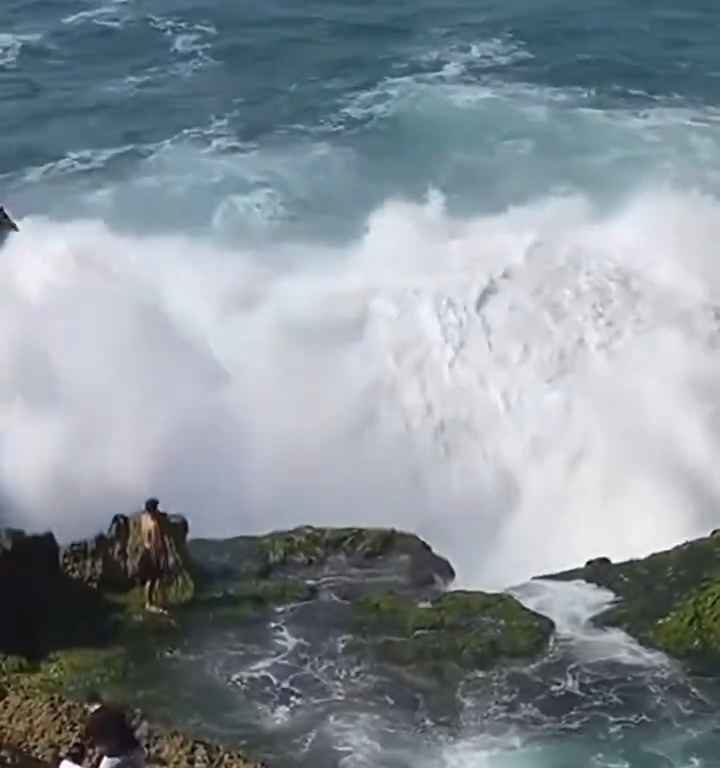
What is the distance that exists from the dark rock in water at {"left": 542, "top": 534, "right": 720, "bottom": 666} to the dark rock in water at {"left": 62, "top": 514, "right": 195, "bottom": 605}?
597cm

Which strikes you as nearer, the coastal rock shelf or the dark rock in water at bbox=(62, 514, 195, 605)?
the coastal rock shelf

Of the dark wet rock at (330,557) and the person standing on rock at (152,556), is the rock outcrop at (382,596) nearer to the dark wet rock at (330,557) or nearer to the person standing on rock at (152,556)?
the dark wet rock at (330,557)

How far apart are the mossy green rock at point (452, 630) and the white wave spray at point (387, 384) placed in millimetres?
3821

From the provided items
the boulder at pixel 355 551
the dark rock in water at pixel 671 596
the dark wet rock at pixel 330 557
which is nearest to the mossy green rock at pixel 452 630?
the dark wet rock at pixel 330 557

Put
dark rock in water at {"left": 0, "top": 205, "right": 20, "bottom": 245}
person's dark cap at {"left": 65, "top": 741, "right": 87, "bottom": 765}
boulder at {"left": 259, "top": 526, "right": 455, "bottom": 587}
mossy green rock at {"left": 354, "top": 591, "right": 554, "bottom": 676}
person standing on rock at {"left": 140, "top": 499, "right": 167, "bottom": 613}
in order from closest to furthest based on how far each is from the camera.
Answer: person's dark cap at {"left": 65, "top": 741, "right": 87, "bottom": 765}
mossy green rock at {"left": 354, "top": 591, "right": 554, "bottom": 676}
person standing on rock at {"left": 140, "top": 499, "right": 167, "bottom": 613}
boulder at {"left": 259, "top": 526, "right": 455, "bottom": 587}
dark rock in water at {"left": 0, "top": 205, "right": 20, "bottom": 245}

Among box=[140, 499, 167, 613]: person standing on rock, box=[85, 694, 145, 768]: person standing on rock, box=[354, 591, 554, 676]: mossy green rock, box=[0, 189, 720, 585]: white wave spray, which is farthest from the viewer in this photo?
box=[0, 189, 720, 585]: white wave spray

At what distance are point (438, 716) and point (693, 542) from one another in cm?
642

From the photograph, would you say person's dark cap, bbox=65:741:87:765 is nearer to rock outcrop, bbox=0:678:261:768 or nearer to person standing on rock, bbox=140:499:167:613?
rock outcrop, bbox=0:678:261:768

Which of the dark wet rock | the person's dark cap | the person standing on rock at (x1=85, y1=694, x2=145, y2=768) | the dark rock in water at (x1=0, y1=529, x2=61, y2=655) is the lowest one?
the dark wet rock

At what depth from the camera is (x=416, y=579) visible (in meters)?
25.8

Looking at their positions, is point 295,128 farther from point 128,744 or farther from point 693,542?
point 128,744

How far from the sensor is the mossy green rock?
23.6 meters

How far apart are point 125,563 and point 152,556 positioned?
0.46 meters

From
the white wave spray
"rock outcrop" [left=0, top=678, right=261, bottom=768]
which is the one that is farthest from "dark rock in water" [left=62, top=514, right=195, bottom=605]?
"rock outcrop" [left=0, top=678, right=261, bottom=768]
